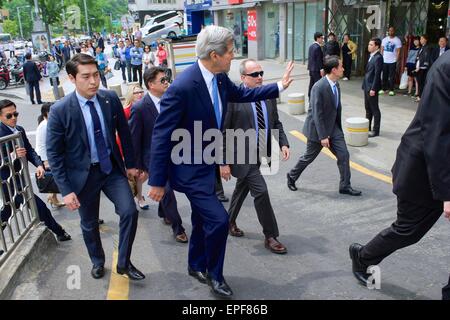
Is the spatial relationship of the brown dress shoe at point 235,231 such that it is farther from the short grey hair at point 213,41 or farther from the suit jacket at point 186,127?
the short grey hair at point 213,41

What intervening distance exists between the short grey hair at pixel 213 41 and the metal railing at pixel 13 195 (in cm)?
200

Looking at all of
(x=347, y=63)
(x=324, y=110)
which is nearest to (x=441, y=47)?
(x=347, y=63)

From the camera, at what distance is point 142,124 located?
15.1 ft

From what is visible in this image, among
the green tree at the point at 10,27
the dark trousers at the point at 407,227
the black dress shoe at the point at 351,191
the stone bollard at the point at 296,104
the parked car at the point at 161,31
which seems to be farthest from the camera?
→ the green tree at the point at 10,27

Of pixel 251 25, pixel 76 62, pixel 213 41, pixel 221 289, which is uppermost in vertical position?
pixel 251 25

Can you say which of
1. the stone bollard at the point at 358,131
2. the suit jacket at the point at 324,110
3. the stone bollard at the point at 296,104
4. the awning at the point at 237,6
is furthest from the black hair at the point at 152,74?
the awning at the point at 237,6

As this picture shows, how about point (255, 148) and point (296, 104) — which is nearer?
point (255, 148)

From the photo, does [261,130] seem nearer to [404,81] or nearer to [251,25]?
[404,81]

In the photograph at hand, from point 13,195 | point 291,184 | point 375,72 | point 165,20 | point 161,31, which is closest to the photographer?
point 13,195

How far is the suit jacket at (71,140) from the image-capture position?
350 centimetres

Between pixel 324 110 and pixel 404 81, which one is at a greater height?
pixel 324 110

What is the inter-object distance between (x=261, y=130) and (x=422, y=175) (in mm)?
1725

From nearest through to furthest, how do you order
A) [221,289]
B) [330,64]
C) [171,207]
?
[221,289]
[171,207]
[330,64]
